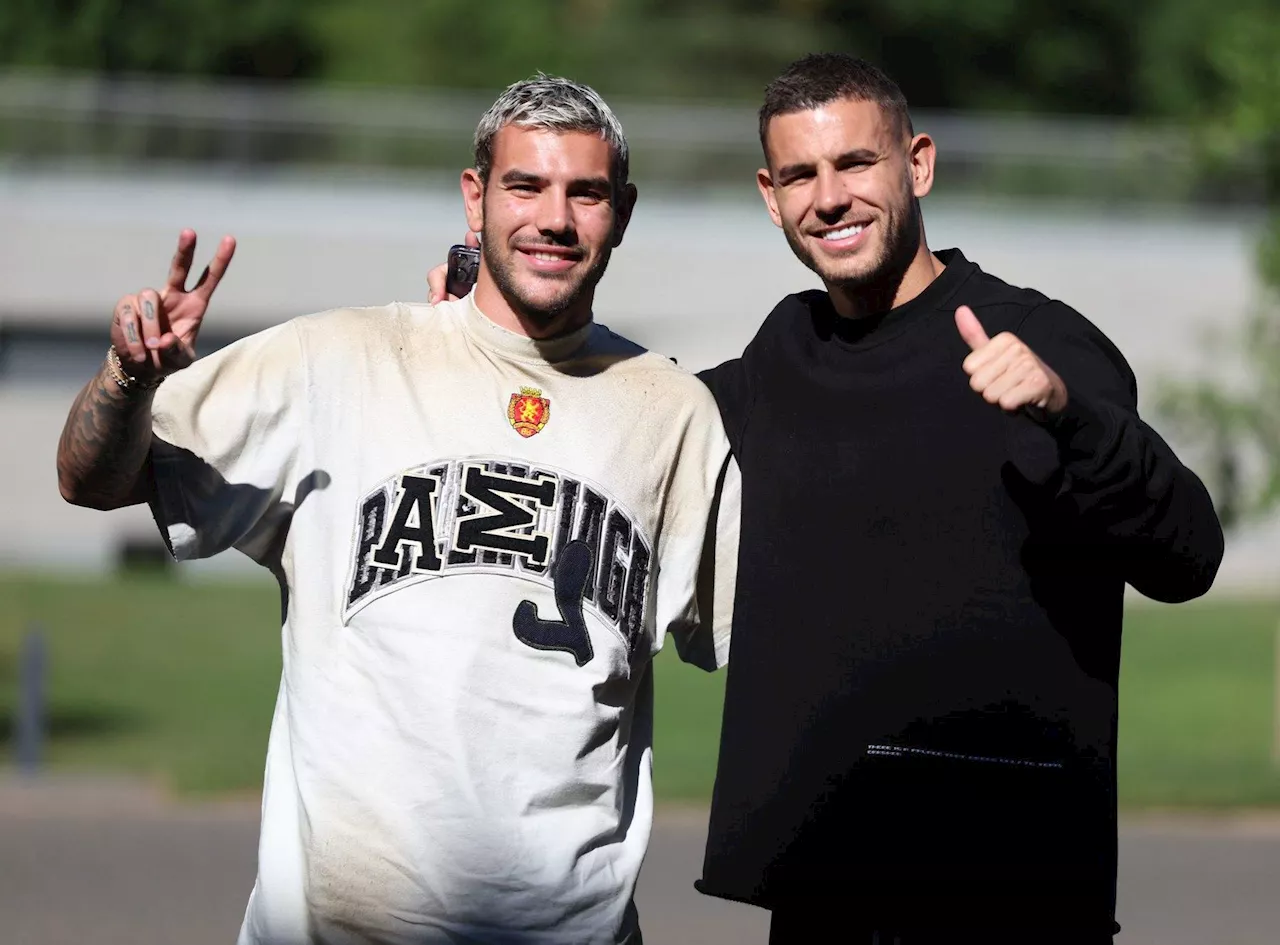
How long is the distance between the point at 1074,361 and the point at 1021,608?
49 cm

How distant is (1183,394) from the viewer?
798 inches

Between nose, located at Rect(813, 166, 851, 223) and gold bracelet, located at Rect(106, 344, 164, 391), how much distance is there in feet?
4.38

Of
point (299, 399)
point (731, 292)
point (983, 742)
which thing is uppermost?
point (731, 292)

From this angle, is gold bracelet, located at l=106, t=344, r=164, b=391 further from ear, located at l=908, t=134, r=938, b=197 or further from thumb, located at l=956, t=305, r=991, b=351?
ear, located at l=908, t=134, r=938, b=197

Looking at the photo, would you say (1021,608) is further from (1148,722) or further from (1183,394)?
(1183,394)

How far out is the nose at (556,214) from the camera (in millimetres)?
3580

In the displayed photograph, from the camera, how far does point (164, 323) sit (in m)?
3.25

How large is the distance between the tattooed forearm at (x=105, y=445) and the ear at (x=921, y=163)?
1620mm

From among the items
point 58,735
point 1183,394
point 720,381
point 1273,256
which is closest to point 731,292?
point 1183,394

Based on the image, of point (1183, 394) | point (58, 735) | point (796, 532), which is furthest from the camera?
point (1183, 394)

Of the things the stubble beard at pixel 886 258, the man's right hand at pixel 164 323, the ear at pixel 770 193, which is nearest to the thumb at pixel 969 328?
the stubble beard at pixel 886 258

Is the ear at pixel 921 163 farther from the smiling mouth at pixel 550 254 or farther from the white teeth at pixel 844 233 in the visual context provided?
the smiling mouth at pixel 550 254

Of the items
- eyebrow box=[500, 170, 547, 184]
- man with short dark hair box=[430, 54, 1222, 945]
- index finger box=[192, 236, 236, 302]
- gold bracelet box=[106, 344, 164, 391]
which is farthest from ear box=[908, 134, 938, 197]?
gold bracelet box=[106, 344, 164, 391]

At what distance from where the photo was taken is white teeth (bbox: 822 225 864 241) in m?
3.72
